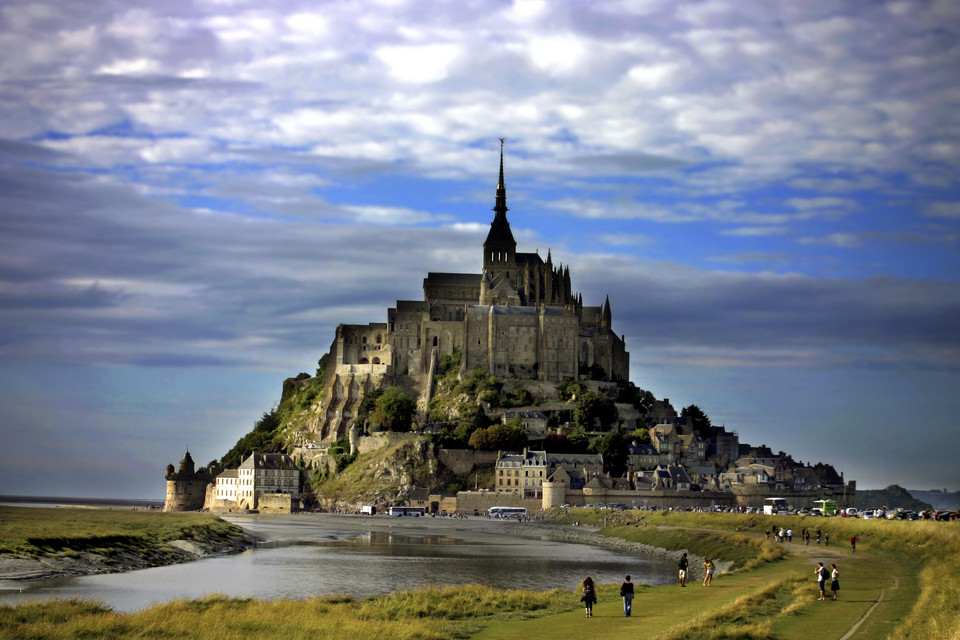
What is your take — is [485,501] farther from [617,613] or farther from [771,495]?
[617,613]

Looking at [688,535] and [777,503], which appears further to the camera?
[777,503]

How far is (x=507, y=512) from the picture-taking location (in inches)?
4188

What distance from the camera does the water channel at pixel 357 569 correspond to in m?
43.4

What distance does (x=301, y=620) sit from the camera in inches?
1312

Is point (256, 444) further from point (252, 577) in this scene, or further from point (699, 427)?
point (252, 577)

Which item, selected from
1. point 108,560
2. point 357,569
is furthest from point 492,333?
point 108,560

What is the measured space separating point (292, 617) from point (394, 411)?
8881cm

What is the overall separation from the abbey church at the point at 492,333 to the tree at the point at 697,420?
1027 centimetres

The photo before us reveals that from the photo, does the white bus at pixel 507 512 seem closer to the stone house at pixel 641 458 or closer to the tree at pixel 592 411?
the stone house at pixel 641 458

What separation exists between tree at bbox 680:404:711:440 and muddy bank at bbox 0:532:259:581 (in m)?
74.9

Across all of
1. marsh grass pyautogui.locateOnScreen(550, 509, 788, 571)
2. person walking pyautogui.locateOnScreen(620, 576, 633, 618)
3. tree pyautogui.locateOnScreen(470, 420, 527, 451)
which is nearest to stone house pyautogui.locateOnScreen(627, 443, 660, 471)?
tree pyautogui.locateOnScreen(470, 420, 527, 451)

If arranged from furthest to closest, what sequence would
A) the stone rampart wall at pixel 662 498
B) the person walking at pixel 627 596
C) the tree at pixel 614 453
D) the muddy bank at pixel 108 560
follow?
the tree at pixel 614 453 < the stone rampart wall at pixel 662 498 < the muddy bank at pixel 108 560 < the person walking at pixel 627 596

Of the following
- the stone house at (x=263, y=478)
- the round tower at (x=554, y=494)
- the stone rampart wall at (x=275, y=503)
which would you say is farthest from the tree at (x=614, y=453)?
the stone house at (x=263, y=478)

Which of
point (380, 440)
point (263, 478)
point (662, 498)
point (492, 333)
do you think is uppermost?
point (492, 333)
